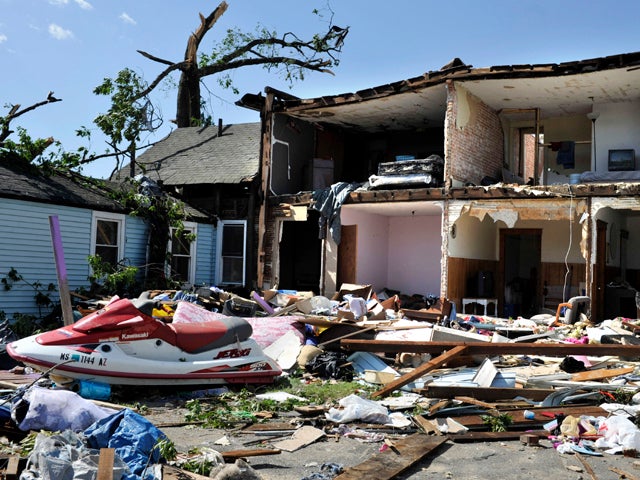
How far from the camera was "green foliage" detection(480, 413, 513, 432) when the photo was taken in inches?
256

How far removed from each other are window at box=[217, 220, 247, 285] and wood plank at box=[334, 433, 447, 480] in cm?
1260

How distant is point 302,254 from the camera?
2080cm

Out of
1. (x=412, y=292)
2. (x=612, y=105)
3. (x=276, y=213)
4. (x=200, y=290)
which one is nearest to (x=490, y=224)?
(x=412, y=292)

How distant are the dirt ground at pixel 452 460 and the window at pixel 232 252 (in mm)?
11910

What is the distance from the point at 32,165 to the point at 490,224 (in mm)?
12452

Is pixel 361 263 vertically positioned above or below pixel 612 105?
below

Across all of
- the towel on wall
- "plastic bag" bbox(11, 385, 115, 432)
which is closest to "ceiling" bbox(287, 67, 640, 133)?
the towel on wall

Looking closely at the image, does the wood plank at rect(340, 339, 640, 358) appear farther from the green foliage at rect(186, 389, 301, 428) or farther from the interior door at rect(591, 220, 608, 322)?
the interior door at rect(591, 220, 608, 322)

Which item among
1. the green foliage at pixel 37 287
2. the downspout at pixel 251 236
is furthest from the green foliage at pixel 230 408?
the downspout at pixel 251 236

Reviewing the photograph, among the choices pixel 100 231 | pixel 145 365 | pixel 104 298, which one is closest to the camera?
pixel 145 365

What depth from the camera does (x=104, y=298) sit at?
13.8 m

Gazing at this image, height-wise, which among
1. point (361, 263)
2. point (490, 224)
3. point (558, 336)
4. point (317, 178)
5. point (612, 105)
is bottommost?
point (558, 336)

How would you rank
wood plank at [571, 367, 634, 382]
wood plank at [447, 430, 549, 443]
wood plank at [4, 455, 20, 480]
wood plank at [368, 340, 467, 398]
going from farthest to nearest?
wood plank at [571, 367, 634, 382]
wood plank at [368, 340, 467, 398]
wood plank at [447, 430, 549, 443]
wood plank at [4, 455, 20, 480]

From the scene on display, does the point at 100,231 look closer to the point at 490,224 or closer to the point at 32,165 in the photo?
the point at 32,165
